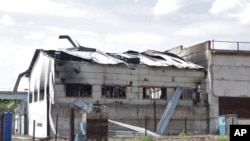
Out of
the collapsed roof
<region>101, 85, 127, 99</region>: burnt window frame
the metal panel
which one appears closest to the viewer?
the collapsed roof

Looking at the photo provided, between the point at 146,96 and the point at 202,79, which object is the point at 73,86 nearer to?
the point at 146,96

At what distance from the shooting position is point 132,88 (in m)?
34.4

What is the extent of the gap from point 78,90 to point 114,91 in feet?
8.98

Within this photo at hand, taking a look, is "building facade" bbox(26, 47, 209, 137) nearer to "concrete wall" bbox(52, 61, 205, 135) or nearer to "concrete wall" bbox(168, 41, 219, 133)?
"concrete wall" bbox(52, 61, 205, 135)

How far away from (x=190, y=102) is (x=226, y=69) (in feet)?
12.3

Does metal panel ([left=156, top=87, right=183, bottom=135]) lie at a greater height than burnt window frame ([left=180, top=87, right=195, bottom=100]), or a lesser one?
lesser

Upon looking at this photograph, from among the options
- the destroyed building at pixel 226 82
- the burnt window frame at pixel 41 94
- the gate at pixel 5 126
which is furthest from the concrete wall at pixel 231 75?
the gate at pixel 5 126

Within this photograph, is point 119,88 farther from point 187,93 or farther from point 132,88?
point 187,93

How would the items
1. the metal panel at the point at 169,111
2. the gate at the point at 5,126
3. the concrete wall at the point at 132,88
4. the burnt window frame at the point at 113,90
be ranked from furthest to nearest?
the metal panel at the point at 169,111
the burnt window frame at the point at 113,90
the concrete wall at the point at 132,88
the gate at the point at 5,126

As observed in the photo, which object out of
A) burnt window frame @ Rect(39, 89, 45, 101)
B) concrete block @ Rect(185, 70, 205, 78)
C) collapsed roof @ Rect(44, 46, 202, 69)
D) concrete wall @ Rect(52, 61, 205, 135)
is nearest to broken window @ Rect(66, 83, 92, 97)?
concrete wall @ Rect(52, 61, 205, 135)

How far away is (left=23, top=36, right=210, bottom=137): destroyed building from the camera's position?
32.4m

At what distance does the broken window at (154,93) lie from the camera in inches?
1385

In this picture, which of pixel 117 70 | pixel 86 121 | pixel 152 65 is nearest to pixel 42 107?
pixel 117 70

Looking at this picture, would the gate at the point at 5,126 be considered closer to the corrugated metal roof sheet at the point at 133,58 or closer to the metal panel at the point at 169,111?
the corrugated metal roof sheet at the point at 133,58
